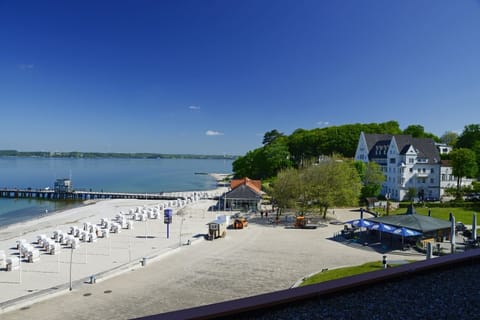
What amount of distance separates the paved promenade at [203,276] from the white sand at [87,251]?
124 cm

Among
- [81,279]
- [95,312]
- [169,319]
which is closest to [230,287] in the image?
[95,312]

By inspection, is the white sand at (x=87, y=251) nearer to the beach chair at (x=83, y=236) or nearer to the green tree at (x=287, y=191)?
the beach chair at (x=83, y=236)

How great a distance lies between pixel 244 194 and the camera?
37.3 meters

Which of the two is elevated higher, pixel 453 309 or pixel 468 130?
pixel 468 130

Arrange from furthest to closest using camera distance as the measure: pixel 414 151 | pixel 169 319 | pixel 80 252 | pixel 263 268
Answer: pixel 414 151
pixel 80 252
pixel 263 268
pixel 169 319

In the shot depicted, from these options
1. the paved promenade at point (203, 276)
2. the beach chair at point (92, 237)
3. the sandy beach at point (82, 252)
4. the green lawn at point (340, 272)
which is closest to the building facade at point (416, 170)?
the paved promenade at point (203, 276)

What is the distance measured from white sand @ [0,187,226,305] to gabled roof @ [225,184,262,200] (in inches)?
128

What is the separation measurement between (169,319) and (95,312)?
894 cm

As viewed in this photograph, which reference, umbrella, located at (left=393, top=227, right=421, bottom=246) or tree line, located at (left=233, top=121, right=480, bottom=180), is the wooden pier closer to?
tree line, located at (left=233, top=121, right=480, bottom=180)

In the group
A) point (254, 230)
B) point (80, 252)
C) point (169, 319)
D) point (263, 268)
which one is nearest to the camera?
point (169, 319)

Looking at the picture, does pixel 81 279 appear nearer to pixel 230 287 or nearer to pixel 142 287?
pixel 142 287

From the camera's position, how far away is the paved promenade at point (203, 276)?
11.4m

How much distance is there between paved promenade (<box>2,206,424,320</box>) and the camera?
37.4 ft

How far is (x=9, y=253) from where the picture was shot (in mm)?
20062
